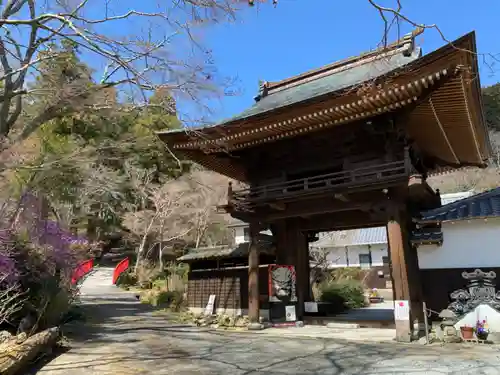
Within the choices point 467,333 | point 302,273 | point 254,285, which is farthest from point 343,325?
point 467,333

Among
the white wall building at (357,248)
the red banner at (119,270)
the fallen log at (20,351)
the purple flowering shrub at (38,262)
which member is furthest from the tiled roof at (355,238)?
the fallen log at (20,351)

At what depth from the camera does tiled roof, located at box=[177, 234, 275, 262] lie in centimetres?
1326

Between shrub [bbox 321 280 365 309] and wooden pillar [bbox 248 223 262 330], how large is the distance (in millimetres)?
5247

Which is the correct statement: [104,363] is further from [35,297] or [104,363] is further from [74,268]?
[74,268]

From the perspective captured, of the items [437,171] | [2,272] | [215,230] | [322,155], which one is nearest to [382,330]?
[322,155]

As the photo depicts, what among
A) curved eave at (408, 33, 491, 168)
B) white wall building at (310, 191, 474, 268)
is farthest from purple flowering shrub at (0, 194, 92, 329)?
white wall building at (310, 191, 474, 268)

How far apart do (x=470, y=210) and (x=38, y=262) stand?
9863 mm

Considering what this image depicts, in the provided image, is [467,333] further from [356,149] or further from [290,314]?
[356,149]

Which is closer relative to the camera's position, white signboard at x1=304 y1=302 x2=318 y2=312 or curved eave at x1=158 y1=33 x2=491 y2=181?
curved eave at x1=158 y1=33 x2=491 y2=181

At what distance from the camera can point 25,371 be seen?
613 centimetres

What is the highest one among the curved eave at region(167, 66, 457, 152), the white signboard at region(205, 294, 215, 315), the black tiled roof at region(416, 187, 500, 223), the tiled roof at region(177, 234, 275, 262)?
the curved eave at region(167, 66, 457, 152)

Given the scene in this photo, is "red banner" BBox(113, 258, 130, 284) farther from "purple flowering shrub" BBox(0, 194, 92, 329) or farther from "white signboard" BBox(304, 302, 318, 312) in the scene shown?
"white signboard" BBox(304, 302, 318, 312)

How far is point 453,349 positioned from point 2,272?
320 inches

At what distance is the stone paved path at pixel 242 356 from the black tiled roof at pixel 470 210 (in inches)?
120
